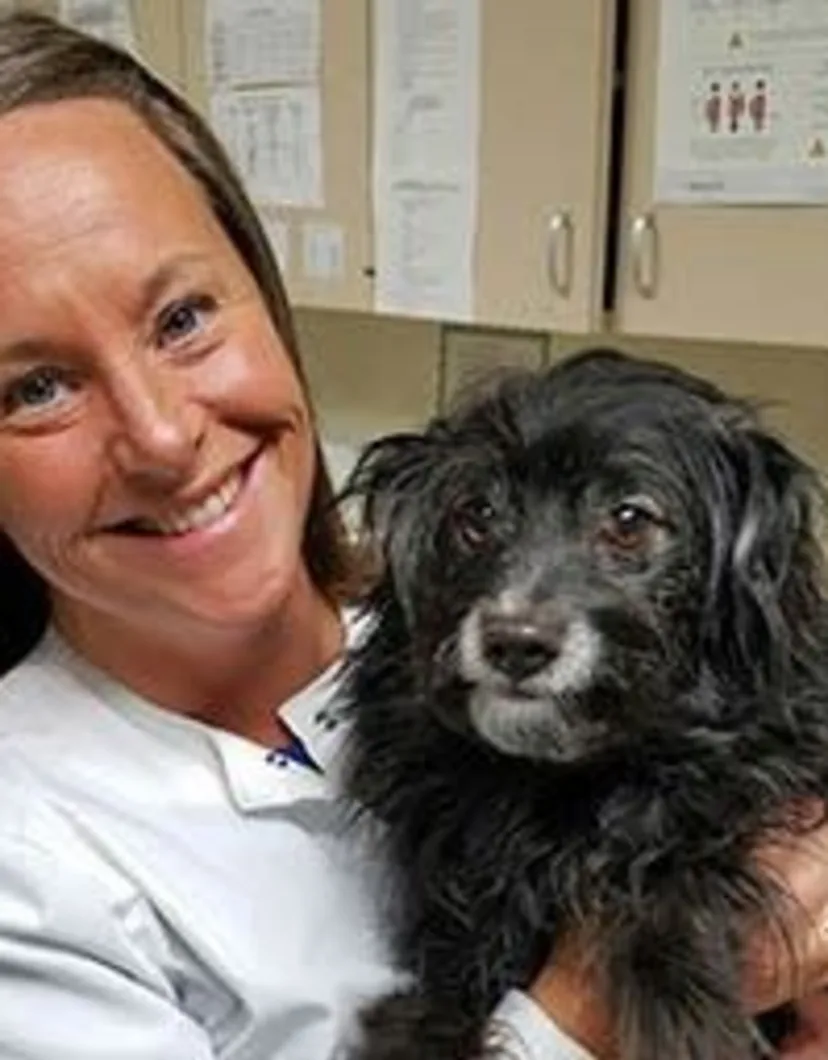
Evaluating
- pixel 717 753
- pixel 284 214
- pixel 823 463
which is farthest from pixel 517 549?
pixel 284 214

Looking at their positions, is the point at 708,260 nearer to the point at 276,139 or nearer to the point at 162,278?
the point at 276,139

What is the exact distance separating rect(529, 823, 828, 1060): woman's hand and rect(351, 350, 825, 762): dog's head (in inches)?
3.6

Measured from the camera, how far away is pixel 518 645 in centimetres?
104

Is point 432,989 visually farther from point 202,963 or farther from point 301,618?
point 301,618

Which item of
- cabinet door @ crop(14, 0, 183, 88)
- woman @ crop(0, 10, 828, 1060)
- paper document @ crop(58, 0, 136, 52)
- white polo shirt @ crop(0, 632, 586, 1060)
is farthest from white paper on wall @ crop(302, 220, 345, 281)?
white polo shirt @ crop(0, 632, 586, 1060)

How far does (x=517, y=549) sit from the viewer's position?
110 cm

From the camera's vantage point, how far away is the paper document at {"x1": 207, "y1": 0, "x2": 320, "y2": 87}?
2383 mm

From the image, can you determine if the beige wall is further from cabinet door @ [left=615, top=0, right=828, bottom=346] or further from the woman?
the woman

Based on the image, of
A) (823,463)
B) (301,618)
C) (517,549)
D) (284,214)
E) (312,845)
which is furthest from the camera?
(284,214)

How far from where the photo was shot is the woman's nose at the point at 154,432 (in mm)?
1108

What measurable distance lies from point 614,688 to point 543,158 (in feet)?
3.78

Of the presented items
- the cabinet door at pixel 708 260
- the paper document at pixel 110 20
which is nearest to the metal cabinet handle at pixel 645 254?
the cabinet door at pixel 708 260

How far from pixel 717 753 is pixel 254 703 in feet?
1.11

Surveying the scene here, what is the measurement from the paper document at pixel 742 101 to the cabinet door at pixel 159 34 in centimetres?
87
